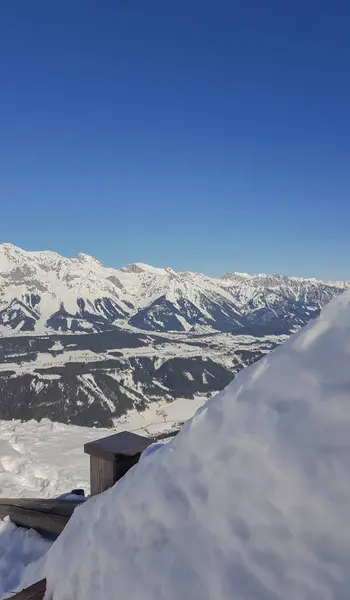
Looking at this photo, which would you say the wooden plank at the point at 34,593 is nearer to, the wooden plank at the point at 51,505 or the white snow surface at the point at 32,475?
the white snow surface at the point at 32,475

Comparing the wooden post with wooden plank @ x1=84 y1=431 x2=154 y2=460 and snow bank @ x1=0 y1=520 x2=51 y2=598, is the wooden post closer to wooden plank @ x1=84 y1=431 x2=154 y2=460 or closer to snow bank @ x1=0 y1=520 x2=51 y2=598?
wooden plank @ x1=84 y1=431 x2=154 y2=460

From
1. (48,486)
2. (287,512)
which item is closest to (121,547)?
(287,512)

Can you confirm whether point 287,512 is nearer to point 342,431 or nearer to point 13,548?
point 342,431

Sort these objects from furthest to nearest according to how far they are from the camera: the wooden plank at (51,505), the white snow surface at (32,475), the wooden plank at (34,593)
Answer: the wooden plank at (51,505), the white snow surface at (32,475), the wooden plank at (34,593)

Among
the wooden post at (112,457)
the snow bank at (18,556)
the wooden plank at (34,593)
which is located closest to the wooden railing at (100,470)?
the wooden post at (112,457)

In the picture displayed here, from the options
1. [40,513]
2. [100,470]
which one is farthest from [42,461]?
[100,470]

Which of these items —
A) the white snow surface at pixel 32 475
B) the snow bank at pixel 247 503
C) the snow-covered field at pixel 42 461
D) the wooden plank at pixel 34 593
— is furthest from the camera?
the snow-covered field at pixel 42 461

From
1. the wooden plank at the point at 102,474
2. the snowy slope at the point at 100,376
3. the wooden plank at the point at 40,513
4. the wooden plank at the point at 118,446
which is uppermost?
the wooden plank at the point at 118,446
